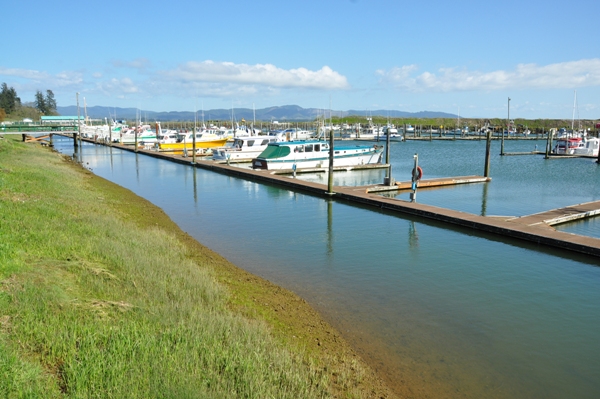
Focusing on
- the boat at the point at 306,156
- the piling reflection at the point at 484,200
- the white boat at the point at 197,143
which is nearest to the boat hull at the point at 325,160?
the boat at the point at 306,156

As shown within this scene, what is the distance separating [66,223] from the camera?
11.8 m

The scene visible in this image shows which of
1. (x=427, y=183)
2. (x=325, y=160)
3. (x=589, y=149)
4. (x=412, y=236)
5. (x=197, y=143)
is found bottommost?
(x=412, y=236)

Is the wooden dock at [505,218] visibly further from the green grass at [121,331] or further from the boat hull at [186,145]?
the boat hull at [186,145]

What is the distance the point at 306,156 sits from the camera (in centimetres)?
3797

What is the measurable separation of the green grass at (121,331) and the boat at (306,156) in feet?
87.3

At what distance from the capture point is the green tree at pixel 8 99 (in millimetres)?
115750

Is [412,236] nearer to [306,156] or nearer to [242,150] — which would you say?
[306,156]

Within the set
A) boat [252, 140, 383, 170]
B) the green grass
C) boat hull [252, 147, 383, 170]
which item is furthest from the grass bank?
boat [252, 140, 383, 170]

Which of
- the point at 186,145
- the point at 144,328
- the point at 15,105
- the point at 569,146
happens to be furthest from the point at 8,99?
the point at 144,328

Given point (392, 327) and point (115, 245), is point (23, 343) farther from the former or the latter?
point (392, 327)

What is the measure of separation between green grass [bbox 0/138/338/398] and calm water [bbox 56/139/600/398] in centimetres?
234

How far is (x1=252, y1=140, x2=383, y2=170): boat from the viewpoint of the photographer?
36.9 m

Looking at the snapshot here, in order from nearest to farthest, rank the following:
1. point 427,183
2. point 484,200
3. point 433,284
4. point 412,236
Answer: point 433,284, point 412,236, point 484,200, point 427,183

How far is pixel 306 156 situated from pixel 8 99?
11085 cm
